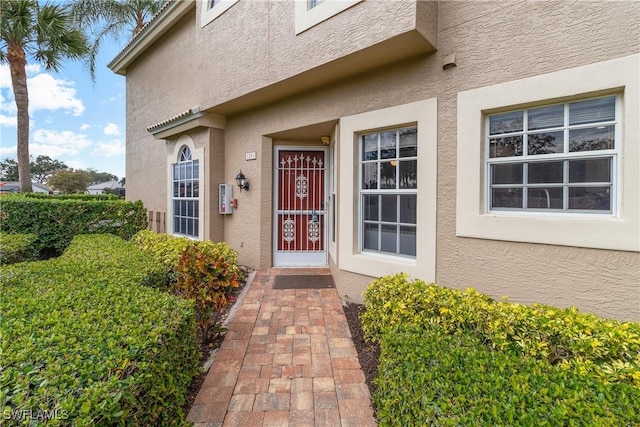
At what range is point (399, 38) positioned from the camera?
4.02 meters

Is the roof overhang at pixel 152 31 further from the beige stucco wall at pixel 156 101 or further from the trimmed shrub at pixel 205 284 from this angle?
the trimmed shrub at pixel 205 284

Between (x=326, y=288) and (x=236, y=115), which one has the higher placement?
(x=236, y=115)

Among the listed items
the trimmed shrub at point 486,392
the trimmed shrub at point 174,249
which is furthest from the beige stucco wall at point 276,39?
the trimmed shrub at point 486,392

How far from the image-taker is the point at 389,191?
495 centimetres

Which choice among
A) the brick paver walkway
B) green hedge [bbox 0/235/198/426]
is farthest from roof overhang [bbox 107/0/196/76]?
the brick paver walkway

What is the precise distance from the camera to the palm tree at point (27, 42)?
1065 cm

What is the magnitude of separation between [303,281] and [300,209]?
1.85m

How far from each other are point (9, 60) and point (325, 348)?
52.0 feet

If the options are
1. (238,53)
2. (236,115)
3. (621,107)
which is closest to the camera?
(621,107)

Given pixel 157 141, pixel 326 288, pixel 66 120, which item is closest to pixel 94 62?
pixel 157 141

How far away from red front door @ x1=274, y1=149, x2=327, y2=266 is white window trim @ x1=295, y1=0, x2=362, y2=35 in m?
2.83

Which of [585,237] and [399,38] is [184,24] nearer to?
[399,38]

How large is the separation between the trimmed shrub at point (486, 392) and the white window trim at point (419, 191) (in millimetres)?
2072

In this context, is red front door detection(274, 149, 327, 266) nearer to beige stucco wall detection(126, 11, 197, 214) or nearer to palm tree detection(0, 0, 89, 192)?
beige stucco wall detection(126, 11, 197, 214)
